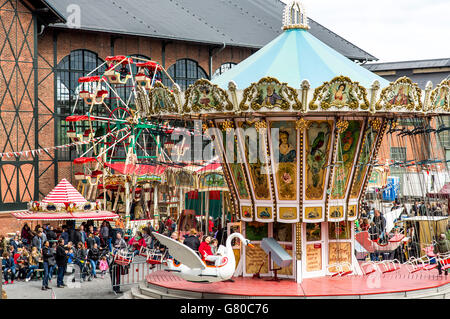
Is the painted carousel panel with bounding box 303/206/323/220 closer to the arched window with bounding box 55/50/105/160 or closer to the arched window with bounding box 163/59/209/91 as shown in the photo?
the arched window with bounding box 55/50/105/160

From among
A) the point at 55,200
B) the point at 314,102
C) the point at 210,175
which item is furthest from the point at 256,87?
the point at 210,175

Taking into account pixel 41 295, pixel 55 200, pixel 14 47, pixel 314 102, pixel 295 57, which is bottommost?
pixel 41 295

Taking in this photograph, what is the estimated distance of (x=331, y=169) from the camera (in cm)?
1948

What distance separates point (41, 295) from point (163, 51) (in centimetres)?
2833

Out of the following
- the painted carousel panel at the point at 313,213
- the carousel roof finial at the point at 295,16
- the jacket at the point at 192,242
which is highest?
the carousel roof finial at the point at 295,16

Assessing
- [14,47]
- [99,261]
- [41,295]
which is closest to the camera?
[41,295]

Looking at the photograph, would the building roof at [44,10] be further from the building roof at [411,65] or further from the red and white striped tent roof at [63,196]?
the building roof at [411,65]

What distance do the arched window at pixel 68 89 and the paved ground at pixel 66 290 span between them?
20.3 meters

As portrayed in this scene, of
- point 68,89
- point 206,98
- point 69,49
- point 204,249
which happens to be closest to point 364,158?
point 206,98

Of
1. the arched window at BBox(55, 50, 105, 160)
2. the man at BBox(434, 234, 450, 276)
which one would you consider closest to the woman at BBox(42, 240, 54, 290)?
the man at BBox(434, 234, 450, 276)

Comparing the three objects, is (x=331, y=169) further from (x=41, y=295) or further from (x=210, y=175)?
(x=210, y=175)

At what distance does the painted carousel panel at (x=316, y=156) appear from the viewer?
19047 mm

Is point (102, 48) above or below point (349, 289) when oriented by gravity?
above

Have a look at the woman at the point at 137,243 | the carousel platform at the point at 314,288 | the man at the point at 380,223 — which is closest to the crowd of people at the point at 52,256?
the woman at the point at 137,243
